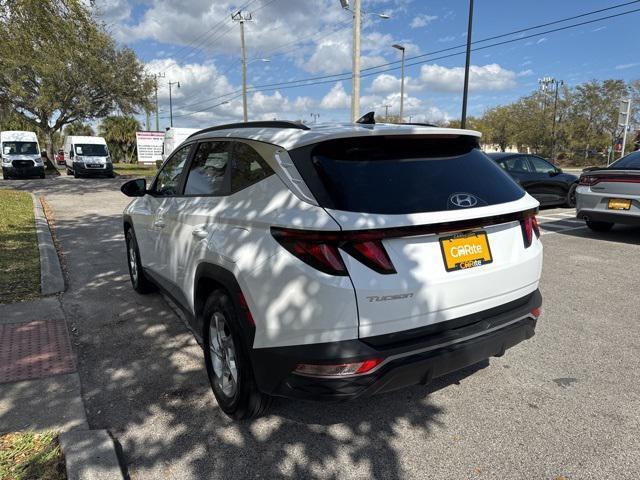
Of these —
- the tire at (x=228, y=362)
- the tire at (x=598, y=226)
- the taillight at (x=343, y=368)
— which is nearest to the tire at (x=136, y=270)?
the tire at (x=228, y=362)

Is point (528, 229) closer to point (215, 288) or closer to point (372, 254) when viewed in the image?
point (372, 254)

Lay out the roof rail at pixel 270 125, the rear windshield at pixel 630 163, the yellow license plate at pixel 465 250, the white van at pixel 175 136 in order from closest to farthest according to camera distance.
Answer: the yellow license plate at pixel 465 250 → the roof rail at pixel 270 125 → the rear windshield at pixel 630 163 → the white van at pixel 175 136

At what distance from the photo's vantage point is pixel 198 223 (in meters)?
3.16

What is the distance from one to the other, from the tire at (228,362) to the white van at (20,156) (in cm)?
2746

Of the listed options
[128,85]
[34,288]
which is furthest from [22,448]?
[128,85]

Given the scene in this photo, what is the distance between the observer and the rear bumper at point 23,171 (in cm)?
2520

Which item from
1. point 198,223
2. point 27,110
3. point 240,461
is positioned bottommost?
point 240,461

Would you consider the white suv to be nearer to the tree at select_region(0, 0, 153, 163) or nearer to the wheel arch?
the wheel arch

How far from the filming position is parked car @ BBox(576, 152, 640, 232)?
24.9 feet

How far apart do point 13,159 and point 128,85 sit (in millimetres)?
9226

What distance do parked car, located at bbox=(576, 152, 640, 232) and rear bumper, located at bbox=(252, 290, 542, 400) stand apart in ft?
21.6

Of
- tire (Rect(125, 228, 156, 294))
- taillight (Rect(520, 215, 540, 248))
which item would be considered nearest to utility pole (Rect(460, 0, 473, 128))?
tire (Rect(125, 228, 156, 294))

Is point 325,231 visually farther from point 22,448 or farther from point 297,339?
point 22,448

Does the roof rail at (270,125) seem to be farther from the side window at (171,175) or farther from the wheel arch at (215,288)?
the wheel arch at (215,288)
